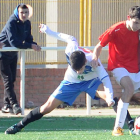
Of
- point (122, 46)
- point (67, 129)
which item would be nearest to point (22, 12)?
point (67, 129)

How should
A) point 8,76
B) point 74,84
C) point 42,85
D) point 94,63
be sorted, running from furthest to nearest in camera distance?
point 42,85, point 8,76, point 74,84, point 94,63

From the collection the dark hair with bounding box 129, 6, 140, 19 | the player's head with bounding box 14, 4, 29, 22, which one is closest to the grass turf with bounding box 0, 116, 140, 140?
the dark hair with bounding box 129, 6, 140, 19

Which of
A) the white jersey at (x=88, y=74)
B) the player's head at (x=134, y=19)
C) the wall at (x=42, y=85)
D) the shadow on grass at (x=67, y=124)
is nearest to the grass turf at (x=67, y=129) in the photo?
the shadow on grass at (x=67, y=124)

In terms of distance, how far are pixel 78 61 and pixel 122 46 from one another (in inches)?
40.6

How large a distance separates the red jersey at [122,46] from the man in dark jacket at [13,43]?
81.5 inches

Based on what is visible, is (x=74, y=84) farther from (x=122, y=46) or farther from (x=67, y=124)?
(x=67, y=124)

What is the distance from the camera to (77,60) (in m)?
6.49

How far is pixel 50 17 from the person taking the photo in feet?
36.6

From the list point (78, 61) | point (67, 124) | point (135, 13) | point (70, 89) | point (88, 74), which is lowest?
point (67, 124)

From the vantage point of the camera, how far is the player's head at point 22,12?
9.12 m

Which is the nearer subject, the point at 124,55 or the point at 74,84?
the point at 74,84

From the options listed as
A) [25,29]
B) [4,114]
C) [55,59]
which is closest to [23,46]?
[25,29]

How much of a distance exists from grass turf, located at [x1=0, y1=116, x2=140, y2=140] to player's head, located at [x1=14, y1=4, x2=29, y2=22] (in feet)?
5.63

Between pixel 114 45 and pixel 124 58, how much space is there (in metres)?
0.22
